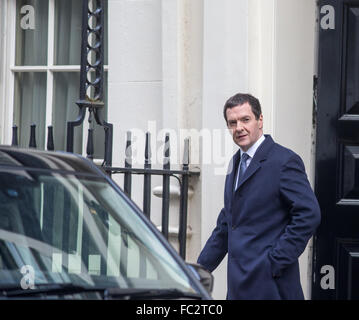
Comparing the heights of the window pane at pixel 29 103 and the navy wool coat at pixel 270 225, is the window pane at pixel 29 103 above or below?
above

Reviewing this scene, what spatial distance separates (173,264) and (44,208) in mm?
590

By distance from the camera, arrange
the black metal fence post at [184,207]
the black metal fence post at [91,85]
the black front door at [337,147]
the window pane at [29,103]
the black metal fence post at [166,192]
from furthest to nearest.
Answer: the window pane at [29,103]
the black front door at [337,147]
the black metal fence post at [184,207]
the black metal fence post at [166,192]
the black metal fence post at [91,85]

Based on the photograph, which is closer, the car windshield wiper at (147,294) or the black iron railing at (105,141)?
the car windshield wiper at (147,294)

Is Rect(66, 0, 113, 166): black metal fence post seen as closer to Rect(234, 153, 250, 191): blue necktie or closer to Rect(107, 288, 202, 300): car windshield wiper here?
Rect(234, 153, 250, 191): blue necktie

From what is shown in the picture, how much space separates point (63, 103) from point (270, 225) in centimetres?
366

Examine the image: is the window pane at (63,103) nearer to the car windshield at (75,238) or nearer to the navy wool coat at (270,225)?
the navy wool coat at (270,225)

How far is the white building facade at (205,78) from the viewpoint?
6.94m

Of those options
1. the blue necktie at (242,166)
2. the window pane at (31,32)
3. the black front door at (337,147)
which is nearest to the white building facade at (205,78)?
the black front door at (337,147)

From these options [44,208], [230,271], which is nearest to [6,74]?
[230,271]

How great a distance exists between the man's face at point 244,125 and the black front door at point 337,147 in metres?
1.80

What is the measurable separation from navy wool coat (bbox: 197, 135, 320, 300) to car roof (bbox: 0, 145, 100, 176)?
1.21 meters

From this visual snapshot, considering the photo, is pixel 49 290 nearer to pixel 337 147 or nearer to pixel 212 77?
pixel 212 77

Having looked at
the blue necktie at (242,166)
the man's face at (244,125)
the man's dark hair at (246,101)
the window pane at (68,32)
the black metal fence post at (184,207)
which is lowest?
the black metal fence post at (184,207)
